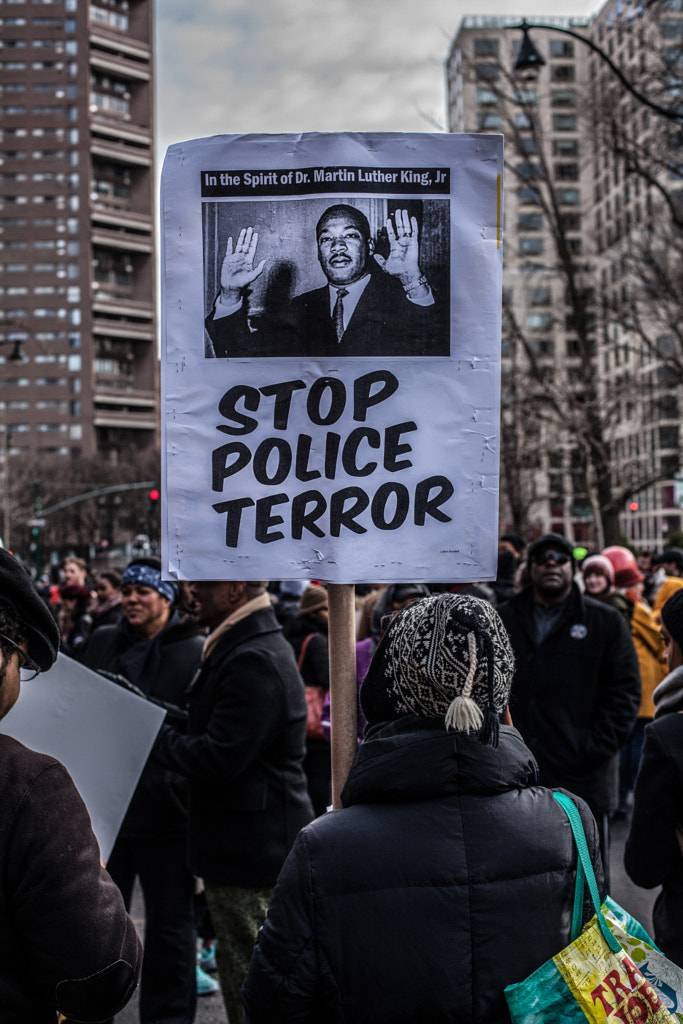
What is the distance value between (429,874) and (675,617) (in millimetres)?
1420

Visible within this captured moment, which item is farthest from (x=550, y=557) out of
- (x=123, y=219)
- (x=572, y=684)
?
(x=123, y=219)

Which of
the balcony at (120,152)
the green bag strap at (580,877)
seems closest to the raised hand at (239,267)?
the green bag strap at (580,877)

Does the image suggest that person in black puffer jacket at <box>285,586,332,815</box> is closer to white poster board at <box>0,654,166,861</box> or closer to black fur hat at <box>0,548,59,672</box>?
white poster board at <box>0,654,166,861</box>

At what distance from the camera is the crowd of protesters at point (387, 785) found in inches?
77.2

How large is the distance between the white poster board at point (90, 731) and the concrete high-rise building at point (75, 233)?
82721mm

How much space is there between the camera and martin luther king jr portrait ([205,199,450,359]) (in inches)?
99.7

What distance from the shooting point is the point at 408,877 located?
6.45ft

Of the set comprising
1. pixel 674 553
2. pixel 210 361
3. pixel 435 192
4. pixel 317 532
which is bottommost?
pixel 674 553

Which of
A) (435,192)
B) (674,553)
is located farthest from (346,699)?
(674,553)

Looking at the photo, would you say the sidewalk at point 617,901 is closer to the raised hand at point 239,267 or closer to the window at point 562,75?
the raised hand at point 239,267

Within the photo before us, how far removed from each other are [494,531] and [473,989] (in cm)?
102

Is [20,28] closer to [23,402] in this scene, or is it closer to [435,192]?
[23,402]

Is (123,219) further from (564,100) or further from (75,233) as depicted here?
(564,100)

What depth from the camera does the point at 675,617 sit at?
10.1 ft
